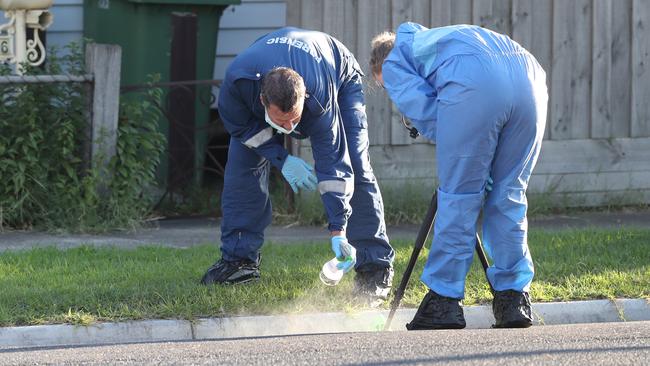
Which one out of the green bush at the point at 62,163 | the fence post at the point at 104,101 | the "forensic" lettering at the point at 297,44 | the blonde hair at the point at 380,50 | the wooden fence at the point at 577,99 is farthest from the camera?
the wooden fence at the point at 577,99

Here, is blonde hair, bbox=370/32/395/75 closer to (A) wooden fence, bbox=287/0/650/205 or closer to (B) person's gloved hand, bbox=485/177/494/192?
(B) person's gloved hand, bbox=485/177/494/192

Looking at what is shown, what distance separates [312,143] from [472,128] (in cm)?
87

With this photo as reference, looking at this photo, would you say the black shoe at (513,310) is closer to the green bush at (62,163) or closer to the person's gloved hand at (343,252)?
the person's gloved hand at (343,252)

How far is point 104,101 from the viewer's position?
331 inches

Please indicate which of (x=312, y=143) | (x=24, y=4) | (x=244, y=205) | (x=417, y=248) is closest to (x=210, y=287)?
(x=244, y=205)

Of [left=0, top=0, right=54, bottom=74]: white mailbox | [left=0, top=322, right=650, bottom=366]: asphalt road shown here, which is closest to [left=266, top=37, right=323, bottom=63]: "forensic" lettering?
[left=0, top=322, right=650, bottom=366]: asphalt road

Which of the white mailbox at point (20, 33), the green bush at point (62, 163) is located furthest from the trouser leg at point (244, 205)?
the white mailbox at point (20, 33)

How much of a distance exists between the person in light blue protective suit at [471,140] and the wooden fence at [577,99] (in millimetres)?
3340

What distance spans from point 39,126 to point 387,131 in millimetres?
2598

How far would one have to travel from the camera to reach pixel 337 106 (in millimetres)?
6043

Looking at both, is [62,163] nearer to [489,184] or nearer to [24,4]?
[24,4]

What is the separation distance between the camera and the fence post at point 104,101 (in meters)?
8.39

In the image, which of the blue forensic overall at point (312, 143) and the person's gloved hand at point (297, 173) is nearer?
the blue forensic overall at point (312, 143)

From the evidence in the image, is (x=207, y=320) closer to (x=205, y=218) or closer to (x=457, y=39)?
(x=457, y=39)
